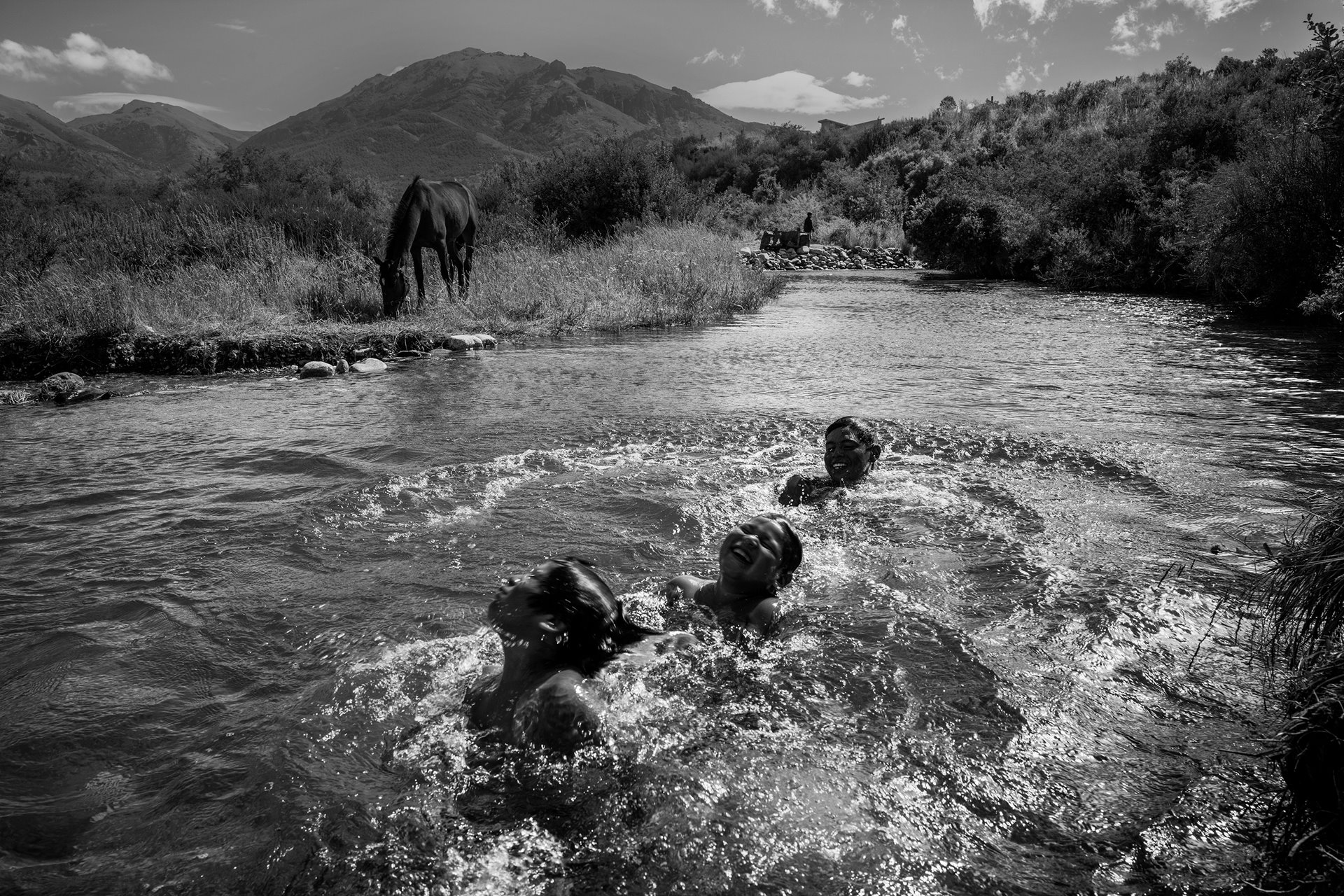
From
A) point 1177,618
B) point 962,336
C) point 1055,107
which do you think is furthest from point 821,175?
point 1177,618

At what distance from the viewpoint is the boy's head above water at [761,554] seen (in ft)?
13.1

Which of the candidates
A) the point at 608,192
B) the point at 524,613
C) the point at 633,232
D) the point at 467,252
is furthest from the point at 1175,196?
the point at 524,613

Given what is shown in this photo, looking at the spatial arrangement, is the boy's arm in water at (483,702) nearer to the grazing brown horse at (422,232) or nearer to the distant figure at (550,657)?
the distant figure at (550,657)

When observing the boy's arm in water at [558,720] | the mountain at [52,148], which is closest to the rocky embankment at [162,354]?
the boy's arm in water at [558,720]

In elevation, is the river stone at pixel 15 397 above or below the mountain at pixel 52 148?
below

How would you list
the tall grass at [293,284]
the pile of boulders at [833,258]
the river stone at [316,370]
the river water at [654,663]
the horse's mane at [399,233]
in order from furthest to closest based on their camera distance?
1. the pile of boulders at [833,258]
2. the horse's mane at [399,233]
3. the tall grass at [293,284]
4. the river stone at [316,370]
5. the river water at [654,663]

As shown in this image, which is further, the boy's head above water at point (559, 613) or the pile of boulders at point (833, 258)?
the pile of boulders at point (833, 258)

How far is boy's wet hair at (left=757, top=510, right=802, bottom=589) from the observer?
13.6 ft

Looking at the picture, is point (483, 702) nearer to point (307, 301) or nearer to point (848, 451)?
point (848, 451)

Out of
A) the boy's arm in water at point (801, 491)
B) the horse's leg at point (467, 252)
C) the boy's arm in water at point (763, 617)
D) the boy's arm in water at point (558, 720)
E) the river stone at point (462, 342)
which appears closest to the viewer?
the boy's arm in water at point (558, 720)

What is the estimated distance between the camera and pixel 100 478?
20.5ft

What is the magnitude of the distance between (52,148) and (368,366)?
13410 centimetres

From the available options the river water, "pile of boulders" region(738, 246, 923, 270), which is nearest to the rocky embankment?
the river water

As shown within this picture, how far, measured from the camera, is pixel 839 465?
5863 mm
